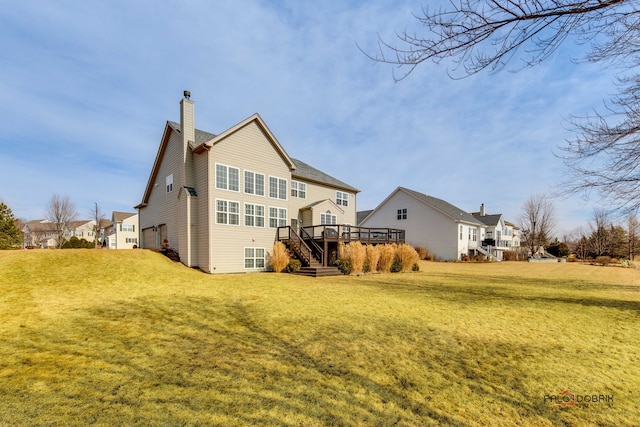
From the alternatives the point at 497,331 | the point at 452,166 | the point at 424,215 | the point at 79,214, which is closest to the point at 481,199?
the point at 424,215

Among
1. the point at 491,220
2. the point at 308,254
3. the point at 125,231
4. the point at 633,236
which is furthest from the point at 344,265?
the point at 125,231

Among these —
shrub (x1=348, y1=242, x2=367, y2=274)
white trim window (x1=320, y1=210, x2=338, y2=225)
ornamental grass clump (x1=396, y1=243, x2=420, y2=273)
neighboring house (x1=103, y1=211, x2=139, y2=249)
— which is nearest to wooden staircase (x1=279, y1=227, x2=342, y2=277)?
shrub (x1=348, y1=242, x2=367, y2=274)

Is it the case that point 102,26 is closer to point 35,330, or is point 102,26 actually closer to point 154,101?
point 154,101

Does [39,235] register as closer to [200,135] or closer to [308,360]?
[200,135]

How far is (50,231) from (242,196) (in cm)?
7499

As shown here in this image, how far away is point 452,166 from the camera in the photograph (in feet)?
92.4

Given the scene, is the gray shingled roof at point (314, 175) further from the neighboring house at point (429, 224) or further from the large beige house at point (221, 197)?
the neighboring house at point (429, 224)

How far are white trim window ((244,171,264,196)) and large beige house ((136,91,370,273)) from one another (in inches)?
2.3

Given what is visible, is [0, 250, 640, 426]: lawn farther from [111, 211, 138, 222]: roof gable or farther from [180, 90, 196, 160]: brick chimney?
[111, 211, 138, 222]: roof gable

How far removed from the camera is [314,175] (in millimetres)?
24531

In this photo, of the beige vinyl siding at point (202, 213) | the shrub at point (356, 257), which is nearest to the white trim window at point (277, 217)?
the beige vinyl siding at point (202, 213)

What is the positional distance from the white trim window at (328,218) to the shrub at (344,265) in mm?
5484

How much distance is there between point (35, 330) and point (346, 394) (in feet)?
22.4

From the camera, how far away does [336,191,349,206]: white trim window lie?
26.1m
